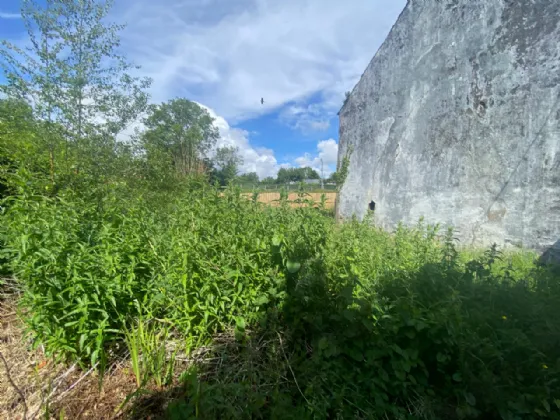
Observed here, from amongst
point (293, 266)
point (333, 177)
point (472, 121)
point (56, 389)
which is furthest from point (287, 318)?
point (333, 177)

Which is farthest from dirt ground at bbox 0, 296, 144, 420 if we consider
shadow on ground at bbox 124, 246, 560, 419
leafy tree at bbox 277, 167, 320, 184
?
leafy tree at bbox 277, 167, 320, 184

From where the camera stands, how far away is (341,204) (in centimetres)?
980

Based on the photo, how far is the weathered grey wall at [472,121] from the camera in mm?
4641

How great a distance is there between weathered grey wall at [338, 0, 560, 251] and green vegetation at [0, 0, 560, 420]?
277cm

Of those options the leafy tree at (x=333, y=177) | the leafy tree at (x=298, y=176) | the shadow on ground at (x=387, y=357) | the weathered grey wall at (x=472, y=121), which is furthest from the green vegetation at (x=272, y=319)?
the leafy tree at (x=333, y=177)

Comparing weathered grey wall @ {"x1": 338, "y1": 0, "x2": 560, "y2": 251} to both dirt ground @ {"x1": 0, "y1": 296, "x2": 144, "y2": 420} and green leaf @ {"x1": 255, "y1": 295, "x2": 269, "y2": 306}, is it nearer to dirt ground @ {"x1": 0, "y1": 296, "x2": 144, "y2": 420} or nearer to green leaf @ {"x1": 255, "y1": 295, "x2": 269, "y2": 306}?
green leaf @ {"x1": 255, "y1": 295, "x2": 269, "y2": 306}

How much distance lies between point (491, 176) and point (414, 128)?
217 centimetres

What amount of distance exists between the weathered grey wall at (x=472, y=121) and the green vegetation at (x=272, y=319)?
2.77 metres

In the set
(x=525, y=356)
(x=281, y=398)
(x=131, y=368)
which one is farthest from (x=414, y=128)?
(x=131, y=368)

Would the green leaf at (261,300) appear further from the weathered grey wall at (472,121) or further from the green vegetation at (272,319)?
the weathered grey wall at (472,121)

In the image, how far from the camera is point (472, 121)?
5559 mm

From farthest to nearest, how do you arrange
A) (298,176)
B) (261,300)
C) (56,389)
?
(298,176) → (261,300) → (56,389)

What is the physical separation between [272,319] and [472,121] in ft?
19.2

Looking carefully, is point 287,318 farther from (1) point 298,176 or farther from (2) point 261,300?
(1) point 298,176
